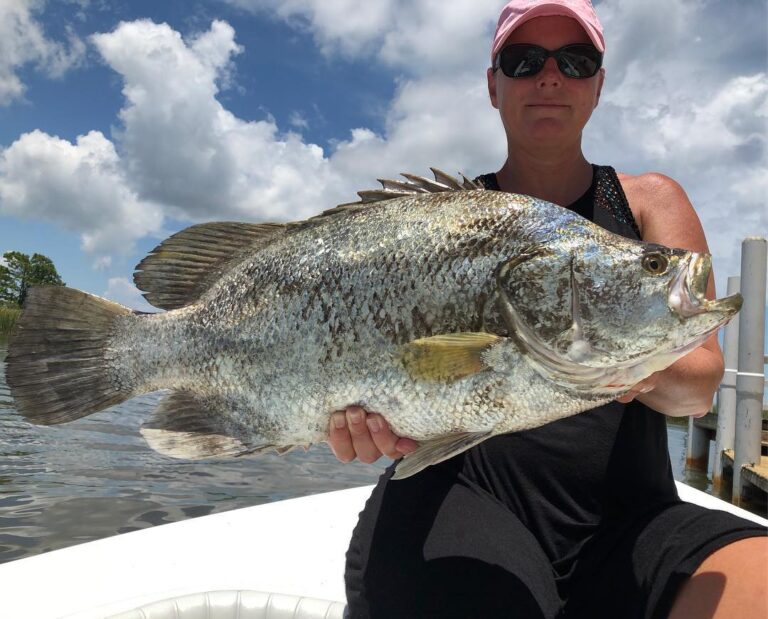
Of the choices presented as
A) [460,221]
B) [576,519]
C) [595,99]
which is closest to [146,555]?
[576,519]

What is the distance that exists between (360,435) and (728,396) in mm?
9197

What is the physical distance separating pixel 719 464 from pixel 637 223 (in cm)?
897

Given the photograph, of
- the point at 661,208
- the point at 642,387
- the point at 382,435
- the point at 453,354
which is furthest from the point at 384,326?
the point at 661,208

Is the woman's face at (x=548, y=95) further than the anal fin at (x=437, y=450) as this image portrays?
Yes

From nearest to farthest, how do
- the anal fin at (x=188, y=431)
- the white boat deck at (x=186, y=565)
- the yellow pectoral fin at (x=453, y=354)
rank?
the yellow pectoral fin at (x=453, y=354) < the anal fin at (x=188, y=431) < the white boat deck at (x=186, y=565)

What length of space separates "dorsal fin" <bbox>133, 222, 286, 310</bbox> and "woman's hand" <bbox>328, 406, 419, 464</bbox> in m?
0.79

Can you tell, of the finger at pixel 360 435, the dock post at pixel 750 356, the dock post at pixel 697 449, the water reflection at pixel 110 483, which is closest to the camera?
the finger at pixel 360 435

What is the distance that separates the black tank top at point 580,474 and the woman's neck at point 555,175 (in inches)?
38.2

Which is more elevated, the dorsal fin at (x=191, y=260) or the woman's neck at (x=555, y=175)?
the woman's neck at (x=555, y=175)

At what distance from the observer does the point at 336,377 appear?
6.49 ft

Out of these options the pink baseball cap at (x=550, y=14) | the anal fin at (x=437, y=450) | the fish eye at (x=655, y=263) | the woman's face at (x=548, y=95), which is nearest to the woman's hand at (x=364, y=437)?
the anal fin at (x=437, y=450)

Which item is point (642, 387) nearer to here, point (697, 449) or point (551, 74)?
point (551, 74)

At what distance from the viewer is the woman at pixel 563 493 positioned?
1896 millimetres

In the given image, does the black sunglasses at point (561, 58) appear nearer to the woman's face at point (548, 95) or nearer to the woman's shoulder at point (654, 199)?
the woman's face at point (548, 95)
